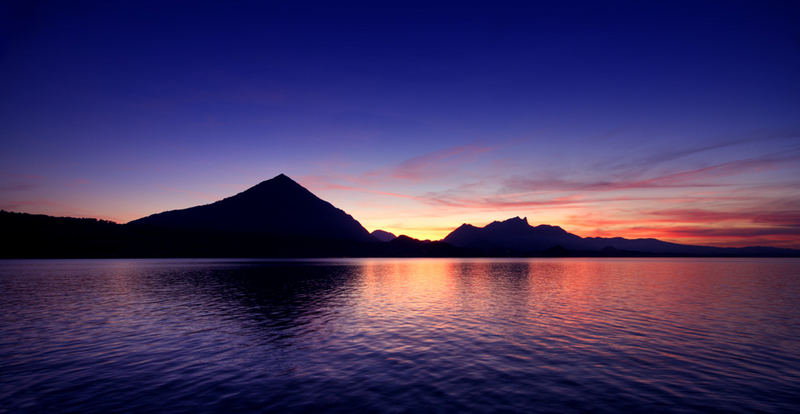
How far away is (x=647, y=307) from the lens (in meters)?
44.9

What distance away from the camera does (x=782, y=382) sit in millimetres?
18641

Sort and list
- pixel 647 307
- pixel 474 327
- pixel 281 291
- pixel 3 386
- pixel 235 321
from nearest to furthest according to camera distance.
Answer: pixel 3 386 → pixel 474 327 → pixel 235 321 → pixel 647 307 → pixel 281 291

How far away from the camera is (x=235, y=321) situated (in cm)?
3528

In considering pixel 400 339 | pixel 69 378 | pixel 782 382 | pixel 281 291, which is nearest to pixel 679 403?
pixel 782 382

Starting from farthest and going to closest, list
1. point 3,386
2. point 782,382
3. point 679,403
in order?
point 782,382, point 3,386, point 679,403

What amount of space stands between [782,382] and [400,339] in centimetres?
2150

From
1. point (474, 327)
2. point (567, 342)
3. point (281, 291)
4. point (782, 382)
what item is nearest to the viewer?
point (782, 382)

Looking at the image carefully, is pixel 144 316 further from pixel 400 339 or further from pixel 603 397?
pixel 603 397

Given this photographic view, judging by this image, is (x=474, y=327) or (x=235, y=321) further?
(x=235, y=321)

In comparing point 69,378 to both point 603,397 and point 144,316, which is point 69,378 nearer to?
point 144,316

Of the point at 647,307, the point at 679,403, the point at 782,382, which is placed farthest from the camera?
the point at 647,307

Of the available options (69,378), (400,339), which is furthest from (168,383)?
(400,339)

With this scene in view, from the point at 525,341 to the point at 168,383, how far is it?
74.6ft

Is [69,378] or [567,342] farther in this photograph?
[567,342]
